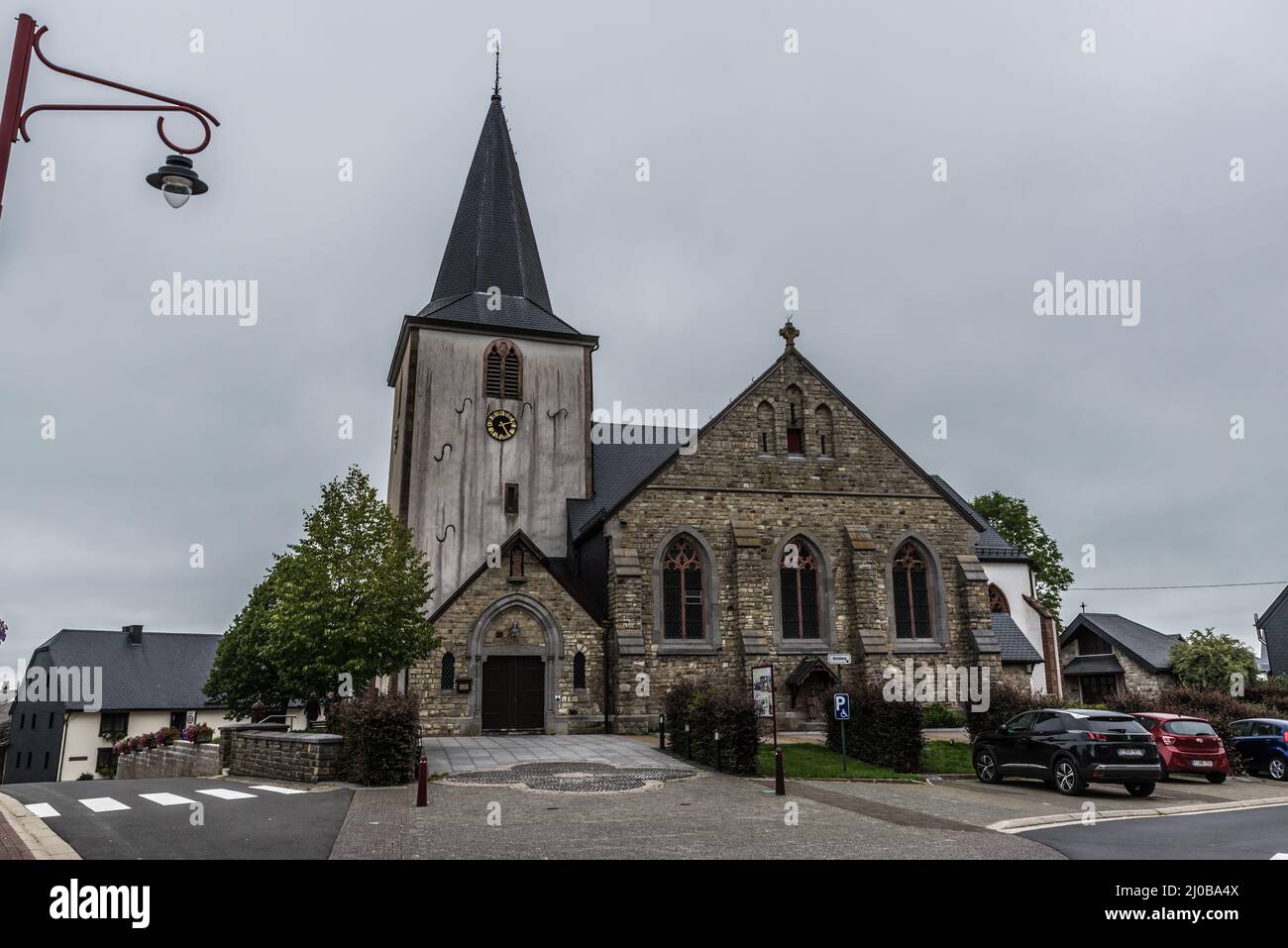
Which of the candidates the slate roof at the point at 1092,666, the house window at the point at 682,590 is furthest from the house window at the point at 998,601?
the house window at the point at 682,590

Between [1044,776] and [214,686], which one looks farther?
[214,686]

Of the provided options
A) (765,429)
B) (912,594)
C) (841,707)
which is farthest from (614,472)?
(841,707)

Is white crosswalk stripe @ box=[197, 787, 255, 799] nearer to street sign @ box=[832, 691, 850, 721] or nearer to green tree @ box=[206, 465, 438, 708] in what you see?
green tree @ box=[206, 465, 438, 708]

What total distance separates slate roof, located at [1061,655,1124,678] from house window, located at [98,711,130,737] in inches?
2049

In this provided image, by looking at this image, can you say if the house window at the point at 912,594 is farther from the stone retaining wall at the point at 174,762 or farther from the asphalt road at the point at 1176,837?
the stone retaining wall at the point at 174,762

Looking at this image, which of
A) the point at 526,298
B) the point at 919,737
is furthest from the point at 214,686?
the point at 919,737

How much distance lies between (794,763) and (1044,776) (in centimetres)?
482

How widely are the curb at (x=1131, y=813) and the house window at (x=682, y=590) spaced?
46.4 ft

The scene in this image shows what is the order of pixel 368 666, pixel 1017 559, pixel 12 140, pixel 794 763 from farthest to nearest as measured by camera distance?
pixel 1017 559, pixel 368 666, pixel 794 763, pixel 12 140

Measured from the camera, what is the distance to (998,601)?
3562 centimetres

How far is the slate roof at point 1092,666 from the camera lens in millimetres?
43406

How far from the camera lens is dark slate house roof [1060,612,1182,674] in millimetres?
42625

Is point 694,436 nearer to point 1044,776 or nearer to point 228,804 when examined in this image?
point 1044,776

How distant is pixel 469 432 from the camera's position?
31172 millimetres
